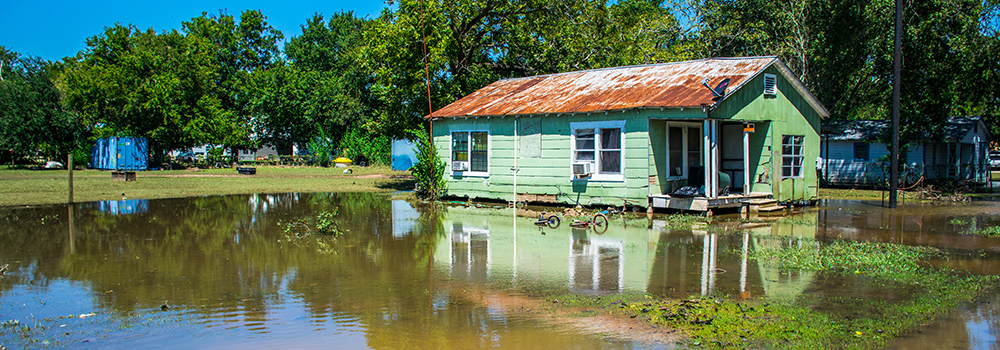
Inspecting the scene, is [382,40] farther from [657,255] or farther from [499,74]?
[657,255]

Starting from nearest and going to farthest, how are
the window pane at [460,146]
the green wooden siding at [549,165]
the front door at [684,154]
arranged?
the green wooden siding at [549,165]
the front door at [684,154]
the window pane at [460,146]

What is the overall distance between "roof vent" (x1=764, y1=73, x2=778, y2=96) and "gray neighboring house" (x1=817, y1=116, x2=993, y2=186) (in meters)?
10.6

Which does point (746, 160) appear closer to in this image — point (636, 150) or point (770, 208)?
point (770, 208)

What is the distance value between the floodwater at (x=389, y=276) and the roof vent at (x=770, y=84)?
11.7 feet

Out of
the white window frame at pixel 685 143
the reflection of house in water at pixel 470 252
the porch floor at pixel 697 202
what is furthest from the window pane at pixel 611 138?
the reflection of house in water at pixel 470 252

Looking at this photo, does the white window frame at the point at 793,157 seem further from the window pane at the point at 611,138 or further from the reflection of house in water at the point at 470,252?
the reflection of house in water at the point at 470,252

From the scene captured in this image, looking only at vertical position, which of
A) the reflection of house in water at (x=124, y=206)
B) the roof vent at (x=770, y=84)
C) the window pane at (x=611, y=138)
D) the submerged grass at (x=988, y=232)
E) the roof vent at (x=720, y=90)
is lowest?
the submerged grass at (x=988, y=232)

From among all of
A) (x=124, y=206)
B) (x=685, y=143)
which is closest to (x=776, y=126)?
(x=685, y=143)

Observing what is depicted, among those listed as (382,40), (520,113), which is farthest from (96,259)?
(382,40)

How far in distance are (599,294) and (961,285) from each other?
4.33 metres

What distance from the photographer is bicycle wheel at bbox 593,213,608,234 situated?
512 inches

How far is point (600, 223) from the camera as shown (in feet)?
44.5

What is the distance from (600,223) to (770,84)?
704 cm

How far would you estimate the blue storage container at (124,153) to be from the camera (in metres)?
39.8
